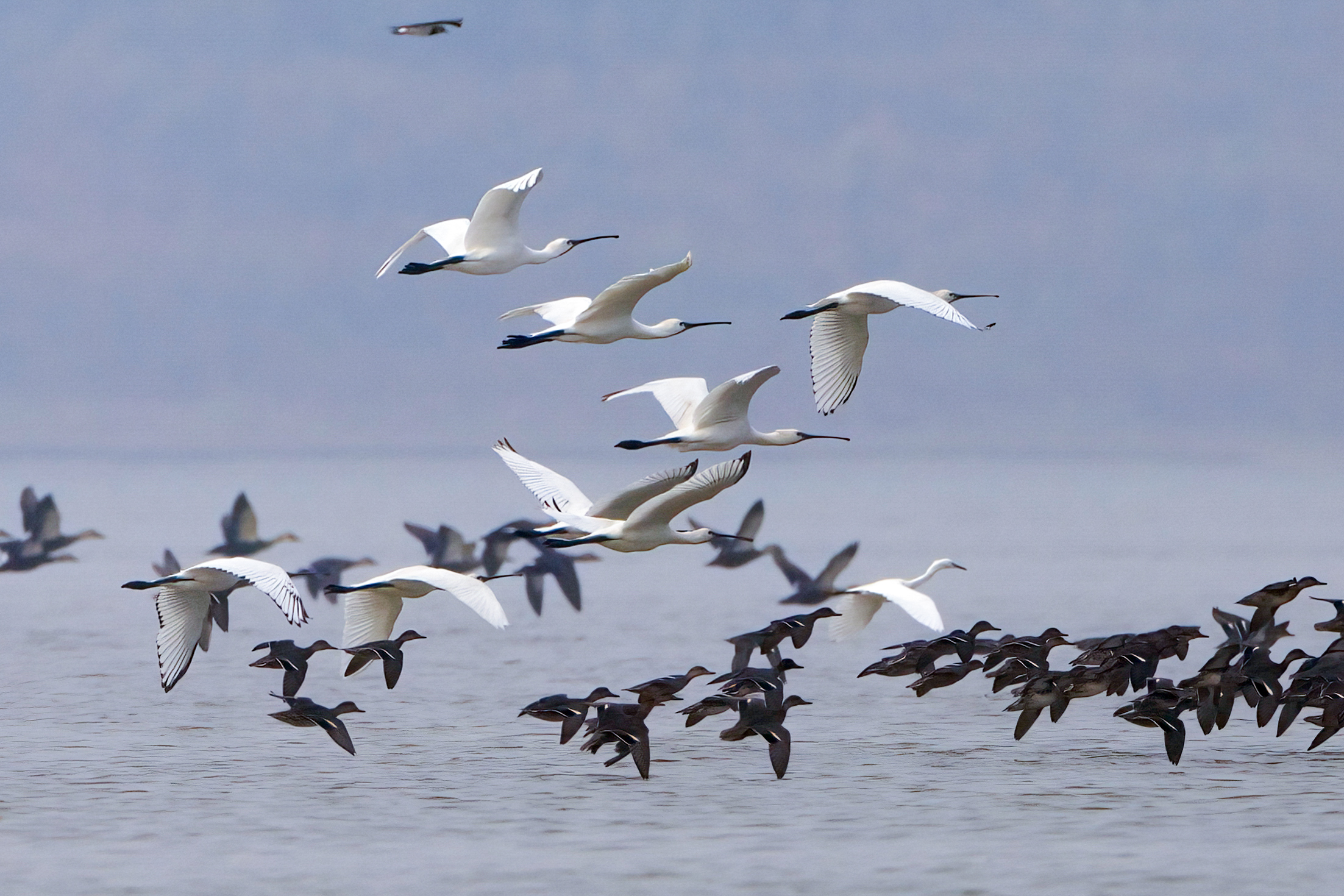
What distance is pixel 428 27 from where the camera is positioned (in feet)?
56.9

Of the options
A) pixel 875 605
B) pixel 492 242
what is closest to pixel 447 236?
pixel 492 242

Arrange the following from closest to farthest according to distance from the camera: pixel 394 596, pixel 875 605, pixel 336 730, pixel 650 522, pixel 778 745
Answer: pixel 778 745, pixel 650 522, pixel 336 730, pixel 394 596, pixel 875 605

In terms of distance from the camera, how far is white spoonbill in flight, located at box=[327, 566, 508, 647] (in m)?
16.5

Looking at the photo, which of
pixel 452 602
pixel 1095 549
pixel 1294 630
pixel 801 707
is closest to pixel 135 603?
pixel 452 602

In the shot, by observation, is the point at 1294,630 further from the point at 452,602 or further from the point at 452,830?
the point at 452,830

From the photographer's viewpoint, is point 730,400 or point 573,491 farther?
point 573,491

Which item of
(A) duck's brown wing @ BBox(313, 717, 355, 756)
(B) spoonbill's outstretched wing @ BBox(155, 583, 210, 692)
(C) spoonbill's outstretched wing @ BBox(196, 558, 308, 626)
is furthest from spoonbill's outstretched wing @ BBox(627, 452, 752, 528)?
(B) spoonbill's outstretched wing @ BBox(155, 583, 210, 692)

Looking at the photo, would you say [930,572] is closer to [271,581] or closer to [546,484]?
[546,484]

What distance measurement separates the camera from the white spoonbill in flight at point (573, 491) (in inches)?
652

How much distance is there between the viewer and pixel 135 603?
3509 centimetres

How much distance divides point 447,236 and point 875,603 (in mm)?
6294

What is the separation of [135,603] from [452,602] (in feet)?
19.0

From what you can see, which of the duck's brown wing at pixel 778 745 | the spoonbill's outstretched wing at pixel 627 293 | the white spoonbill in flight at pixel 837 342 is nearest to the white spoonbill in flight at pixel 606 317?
the spoonbill's outstretched wing at pixel 627 293

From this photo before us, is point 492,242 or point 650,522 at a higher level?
point 492,242
